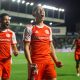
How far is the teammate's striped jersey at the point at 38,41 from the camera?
24.7ft

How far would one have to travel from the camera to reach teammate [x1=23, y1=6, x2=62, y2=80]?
747 centimetres

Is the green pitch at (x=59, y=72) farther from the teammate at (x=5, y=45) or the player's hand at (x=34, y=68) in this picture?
the player's hand at (x=34, y=68)

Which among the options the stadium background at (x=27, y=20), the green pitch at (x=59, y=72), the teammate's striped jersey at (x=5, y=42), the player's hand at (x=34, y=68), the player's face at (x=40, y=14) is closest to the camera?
the player's hand at (x=34, y=68)

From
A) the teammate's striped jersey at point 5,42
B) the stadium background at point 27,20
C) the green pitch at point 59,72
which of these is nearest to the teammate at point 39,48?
the teammate's striped jersey at point 5,42

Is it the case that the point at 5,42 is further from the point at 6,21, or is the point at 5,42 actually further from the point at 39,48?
the point at 39,48

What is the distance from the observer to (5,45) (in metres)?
9.92

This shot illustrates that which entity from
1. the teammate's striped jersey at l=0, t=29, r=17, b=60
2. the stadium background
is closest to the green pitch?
the teammate's striped jersey at l=0, t=29, r=17, b=60

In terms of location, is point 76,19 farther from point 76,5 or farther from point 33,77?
point 33,77

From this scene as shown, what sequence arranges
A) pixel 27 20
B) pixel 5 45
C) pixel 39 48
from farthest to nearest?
pixel 27 20 → pixel 5 45 → pixel 39 48

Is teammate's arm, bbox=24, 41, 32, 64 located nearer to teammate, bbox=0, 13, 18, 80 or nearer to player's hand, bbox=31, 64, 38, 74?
player's hand, bbox=31, 64, 38, 74

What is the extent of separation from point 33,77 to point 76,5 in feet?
259

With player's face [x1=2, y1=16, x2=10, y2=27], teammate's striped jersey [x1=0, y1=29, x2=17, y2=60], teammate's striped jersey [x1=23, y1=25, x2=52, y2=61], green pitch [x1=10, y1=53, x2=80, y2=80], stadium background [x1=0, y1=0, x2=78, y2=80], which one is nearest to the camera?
teammate's striped jersey [x1=23, y1=25, x2=52, y2=61]

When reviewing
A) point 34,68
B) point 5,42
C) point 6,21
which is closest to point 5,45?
point 5,42

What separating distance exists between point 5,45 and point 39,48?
2.51m
